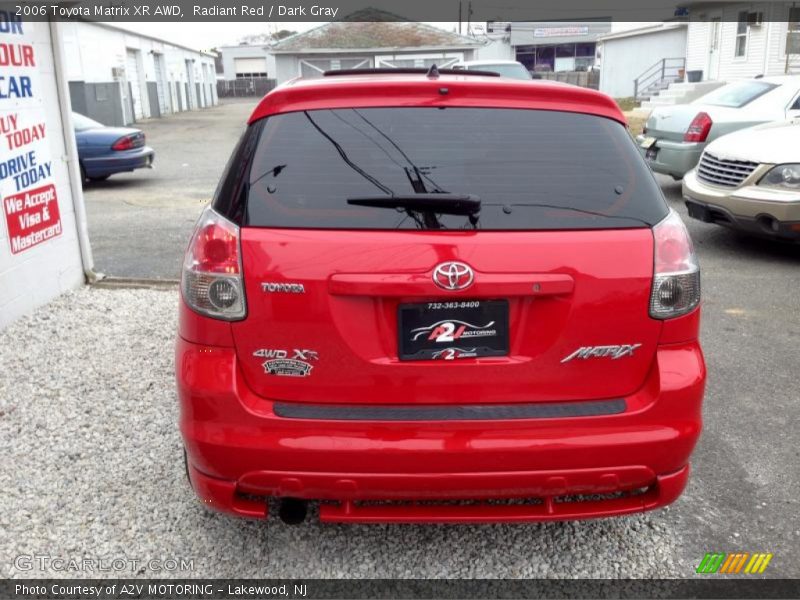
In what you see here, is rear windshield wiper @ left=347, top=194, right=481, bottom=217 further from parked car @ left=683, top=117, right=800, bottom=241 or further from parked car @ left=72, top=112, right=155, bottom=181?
parked car @ left=72, top=112, right=155, bottom=181

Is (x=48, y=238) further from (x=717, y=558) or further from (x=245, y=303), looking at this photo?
(x=717, y=558)

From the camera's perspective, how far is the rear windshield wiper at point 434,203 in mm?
2482

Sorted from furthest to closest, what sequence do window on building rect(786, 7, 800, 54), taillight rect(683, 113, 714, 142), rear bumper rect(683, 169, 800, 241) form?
window on building rect(786, 7, 800, 54) < taillight rect(683, 113, 714, 142) < rear bumper rect(683, 169, 800, 241)

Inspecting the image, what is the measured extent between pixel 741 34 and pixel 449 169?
93.1ft

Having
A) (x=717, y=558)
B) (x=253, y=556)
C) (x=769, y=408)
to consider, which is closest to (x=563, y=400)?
(x=717, y=558)

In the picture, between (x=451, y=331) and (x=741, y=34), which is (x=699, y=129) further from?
(x=741, y=34)

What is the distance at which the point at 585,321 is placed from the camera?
8.11 feet

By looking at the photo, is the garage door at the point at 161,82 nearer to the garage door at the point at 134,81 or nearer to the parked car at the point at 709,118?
the garage door at the point at 134,81

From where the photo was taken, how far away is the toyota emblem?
7.86 ft

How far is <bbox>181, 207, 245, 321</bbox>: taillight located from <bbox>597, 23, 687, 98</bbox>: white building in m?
Result: 33.4

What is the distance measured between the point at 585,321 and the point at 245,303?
110 cm

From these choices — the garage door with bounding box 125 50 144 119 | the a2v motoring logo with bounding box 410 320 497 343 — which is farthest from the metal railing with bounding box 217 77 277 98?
the a2v motoring logo with bounding box 410 320 497 343

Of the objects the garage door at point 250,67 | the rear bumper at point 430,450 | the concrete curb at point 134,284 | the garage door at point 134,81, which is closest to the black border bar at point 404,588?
the rear bumper at point 430,450

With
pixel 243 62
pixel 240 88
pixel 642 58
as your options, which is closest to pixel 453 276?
pixel 642 58
